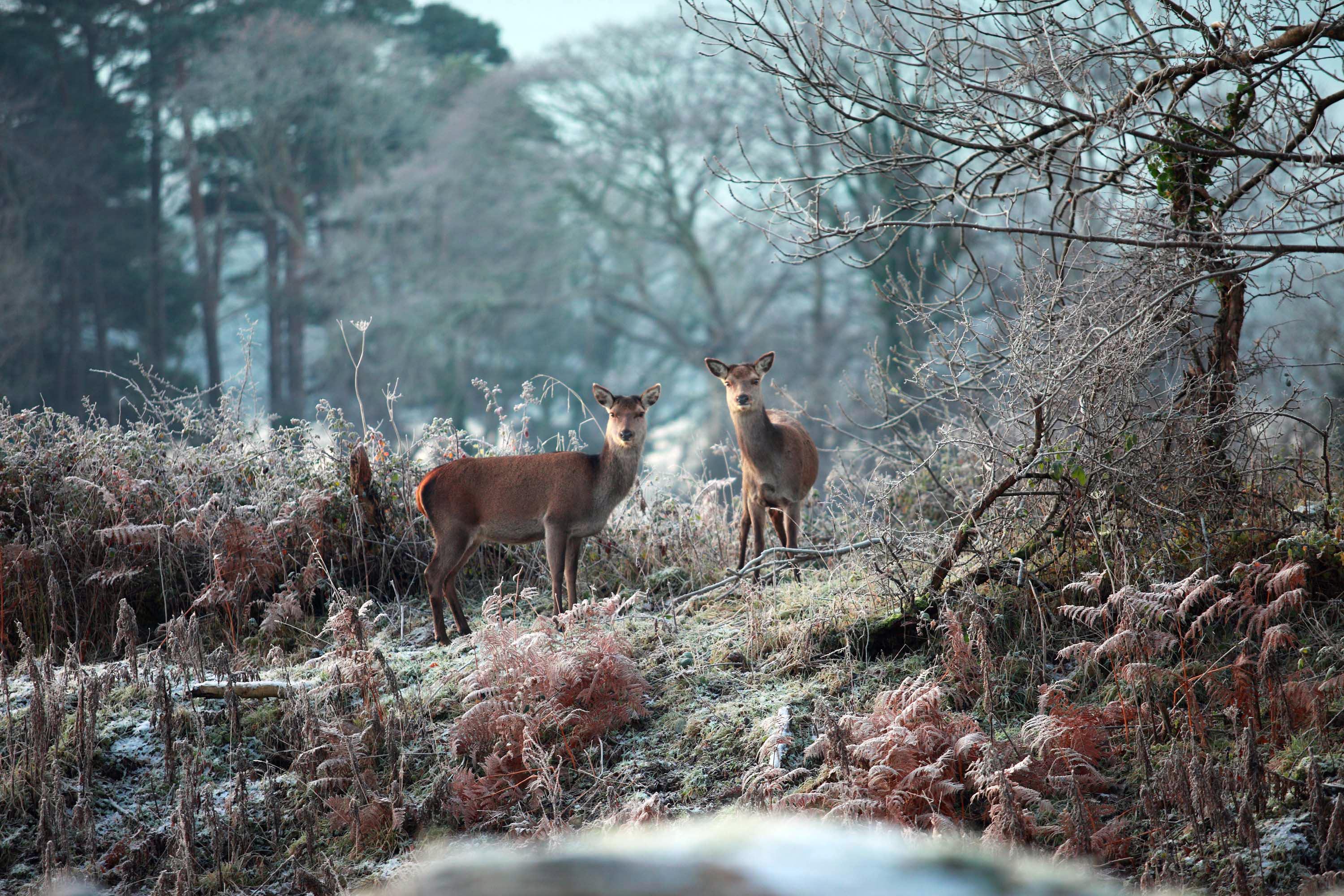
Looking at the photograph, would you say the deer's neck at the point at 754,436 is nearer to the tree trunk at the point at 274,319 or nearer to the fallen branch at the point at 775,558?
the fallen branch at the point at 775,558

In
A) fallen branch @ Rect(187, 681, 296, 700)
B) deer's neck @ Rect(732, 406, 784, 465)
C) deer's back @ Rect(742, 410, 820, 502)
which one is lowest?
fallen branch @ Rect(187, 681, 296, 700)

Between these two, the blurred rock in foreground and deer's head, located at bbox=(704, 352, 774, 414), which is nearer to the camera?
the blurred rock in foreground

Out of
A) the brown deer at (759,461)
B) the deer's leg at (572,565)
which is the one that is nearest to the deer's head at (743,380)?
the brown deer at (759,461)

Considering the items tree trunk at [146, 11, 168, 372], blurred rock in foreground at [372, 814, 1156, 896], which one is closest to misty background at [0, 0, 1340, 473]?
tree trunk at [146, 11, 168, 372]

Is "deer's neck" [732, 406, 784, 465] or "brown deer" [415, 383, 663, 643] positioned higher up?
"deer's neck" [732, 406, 784, 465]

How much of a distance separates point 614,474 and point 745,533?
A: 4.39 ft

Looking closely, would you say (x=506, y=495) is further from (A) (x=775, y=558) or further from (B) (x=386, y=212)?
(B) (x=386, y=212)

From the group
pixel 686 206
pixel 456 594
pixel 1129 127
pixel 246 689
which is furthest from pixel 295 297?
pixel 1129 127

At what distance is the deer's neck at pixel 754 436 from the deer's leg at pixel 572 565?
1.53 m

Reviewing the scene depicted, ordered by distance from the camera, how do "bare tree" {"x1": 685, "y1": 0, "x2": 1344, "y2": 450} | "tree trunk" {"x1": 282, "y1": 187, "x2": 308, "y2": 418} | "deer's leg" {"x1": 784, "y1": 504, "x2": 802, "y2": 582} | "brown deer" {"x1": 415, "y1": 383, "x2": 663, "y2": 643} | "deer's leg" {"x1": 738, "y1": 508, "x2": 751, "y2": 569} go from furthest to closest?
A: 1. "tree trunk" {"x1": 282, "y1": 187, "x2": 308, "y2": 418}
2. "deer's leg" {"x1": 784, "y1": 504, "x2": 802, "y2": 582}
3. "deer's leg" {"x1": 738, "y1": 508, "x2": 751, "y2": 569}
4. "brown deer" {"x1": 415, "y1": 383, "x2": 663, "y2": 643}
5. "bare tree" {"x1": 685, "y1": 0, "x2": 1344, "y2": 450}

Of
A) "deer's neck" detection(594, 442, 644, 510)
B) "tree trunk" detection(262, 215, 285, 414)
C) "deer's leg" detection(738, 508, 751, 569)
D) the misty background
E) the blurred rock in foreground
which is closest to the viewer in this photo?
the blurred rock in foreground

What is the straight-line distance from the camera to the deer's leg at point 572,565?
6.89 metres

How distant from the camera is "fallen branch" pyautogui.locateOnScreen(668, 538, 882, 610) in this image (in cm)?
614

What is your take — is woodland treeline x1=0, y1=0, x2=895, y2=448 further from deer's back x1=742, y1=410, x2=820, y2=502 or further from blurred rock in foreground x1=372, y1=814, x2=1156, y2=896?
blurred rock in foreground x1=372, y1=814, x2=1156, y2=896
